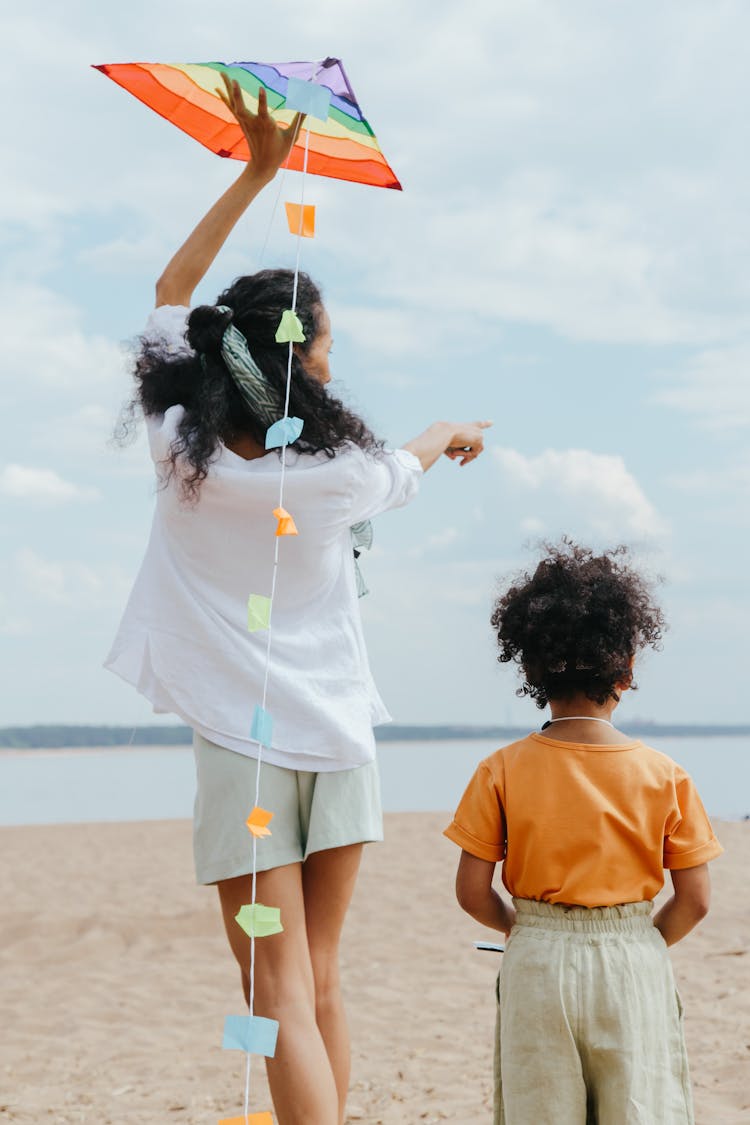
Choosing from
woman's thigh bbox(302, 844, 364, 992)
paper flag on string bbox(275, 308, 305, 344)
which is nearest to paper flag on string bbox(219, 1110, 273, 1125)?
woman's thigh bbox(302, 844, 364, 992)

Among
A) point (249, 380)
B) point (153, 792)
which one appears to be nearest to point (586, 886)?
point (249, 380)

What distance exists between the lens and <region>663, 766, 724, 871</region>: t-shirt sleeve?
200 centimetres

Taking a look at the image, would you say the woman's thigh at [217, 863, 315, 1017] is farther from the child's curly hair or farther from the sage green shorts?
the child's curly hair

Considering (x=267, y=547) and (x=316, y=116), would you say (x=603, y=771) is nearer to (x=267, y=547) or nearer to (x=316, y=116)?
(x=267, y=547)

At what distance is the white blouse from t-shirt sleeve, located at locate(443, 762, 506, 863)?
1.03ft

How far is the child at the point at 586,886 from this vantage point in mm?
1967

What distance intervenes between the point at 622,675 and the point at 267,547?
68cm

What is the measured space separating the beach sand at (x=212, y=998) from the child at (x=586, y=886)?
5.36 ft

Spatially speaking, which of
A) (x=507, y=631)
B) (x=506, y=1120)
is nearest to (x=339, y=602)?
(x=507, y=631)

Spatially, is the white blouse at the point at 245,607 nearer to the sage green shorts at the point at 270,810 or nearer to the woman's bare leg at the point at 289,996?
the sage green shorts at the point at 270,810

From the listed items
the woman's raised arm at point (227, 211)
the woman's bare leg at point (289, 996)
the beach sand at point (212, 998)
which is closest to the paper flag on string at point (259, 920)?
the woman's bare leg at point (289, 996)

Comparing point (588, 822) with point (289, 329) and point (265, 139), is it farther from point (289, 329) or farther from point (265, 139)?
point (265, 139)

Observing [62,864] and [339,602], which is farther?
[62,864]

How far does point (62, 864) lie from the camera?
962cm
